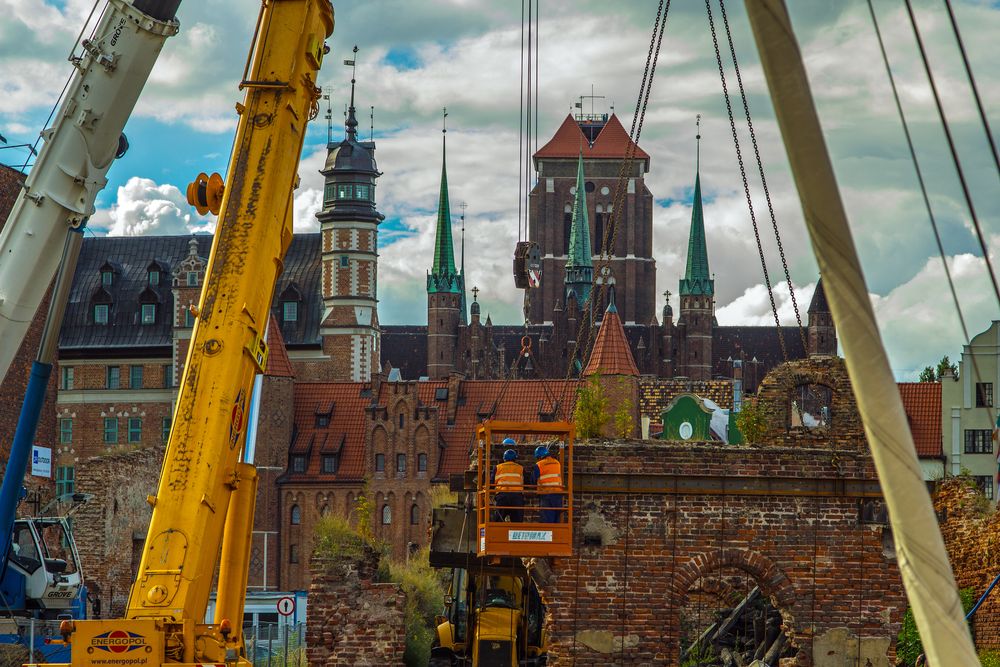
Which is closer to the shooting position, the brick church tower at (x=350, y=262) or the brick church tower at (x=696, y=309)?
the brick church tower at (x=350, y=262)

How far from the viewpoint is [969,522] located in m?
23.7

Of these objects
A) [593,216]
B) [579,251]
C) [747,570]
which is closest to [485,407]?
[747,570]

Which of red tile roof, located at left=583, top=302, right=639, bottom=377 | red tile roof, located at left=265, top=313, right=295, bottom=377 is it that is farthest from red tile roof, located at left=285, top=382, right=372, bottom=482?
red tile roof, located at left=583, top=302, right=639, bottom=377

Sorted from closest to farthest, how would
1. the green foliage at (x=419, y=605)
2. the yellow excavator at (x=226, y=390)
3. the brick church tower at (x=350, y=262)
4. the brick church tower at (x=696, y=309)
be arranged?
1. the yellow excavator at (x=226, y=390)
2. the green foliage at (x=419, y=605)
3. the brick church tower at (x=350, y=262)
4. the brick church tower at (x=696, y=309)

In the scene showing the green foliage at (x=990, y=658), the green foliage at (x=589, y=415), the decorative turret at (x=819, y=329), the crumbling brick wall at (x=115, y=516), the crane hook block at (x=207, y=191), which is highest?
the decorative turret at (x=819, y=329)

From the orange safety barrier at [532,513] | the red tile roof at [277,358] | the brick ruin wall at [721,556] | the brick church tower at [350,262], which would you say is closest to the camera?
the orange safety barrier at [532,513]

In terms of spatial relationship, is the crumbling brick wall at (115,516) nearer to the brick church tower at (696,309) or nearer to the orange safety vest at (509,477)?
the orange safety vest at (509,477)

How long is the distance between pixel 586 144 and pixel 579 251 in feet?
59.6

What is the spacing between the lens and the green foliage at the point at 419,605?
33.3 m

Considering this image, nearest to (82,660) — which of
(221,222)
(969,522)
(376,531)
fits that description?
(221,222)

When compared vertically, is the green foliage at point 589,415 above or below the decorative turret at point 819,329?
below

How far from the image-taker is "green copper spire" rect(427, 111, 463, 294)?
127 meters

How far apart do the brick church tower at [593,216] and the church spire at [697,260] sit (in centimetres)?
815

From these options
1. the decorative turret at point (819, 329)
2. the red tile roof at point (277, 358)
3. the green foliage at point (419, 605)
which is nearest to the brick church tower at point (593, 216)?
the decorative turret at point (819, 329)
